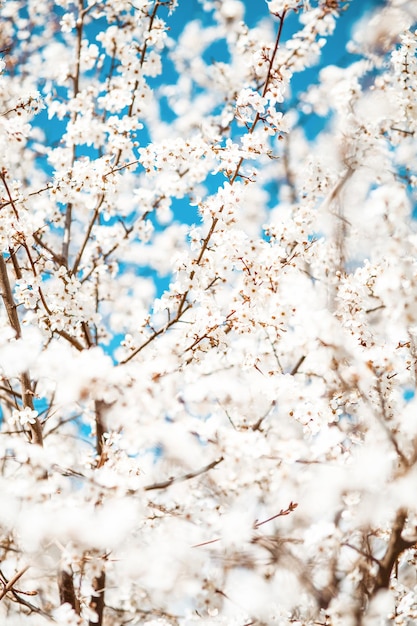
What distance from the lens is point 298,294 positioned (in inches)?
119

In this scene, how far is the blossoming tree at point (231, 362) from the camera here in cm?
258

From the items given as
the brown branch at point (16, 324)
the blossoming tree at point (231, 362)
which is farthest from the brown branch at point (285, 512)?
the brown branch at point (16, 324)

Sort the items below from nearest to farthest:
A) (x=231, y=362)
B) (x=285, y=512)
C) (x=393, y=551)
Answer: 1. (x=393, y=551)
2. (x=285, y=512)
3. (x=231, y=362)

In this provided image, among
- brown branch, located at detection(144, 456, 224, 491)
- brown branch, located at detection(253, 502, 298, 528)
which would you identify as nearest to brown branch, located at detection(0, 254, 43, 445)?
brown branch, located at detection(144, 456, 224, 491)

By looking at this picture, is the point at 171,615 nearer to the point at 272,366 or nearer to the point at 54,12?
the point at 272,366

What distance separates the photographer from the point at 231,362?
12.0ft

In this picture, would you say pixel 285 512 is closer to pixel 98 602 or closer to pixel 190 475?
pixel 190 475

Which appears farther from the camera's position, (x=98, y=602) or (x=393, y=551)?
(x=98, y=602)

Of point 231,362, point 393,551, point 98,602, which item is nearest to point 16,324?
point 231,362

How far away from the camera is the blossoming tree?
8.48ft

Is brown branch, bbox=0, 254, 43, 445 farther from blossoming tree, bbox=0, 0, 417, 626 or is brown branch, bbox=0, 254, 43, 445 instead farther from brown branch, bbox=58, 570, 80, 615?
brown branch, bbox=58, 570, 80, 615

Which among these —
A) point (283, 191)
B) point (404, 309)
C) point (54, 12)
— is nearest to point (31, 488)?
point (404, 309)

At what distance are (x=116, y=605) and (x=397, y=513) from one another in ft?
15.9

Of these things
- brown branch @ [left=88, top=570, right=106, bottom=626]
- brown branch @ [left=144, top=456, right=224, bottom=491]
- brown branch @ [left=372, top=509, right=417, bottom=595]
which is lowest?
brown branch @ [left=372, top=509, right=417, bottom=595]
